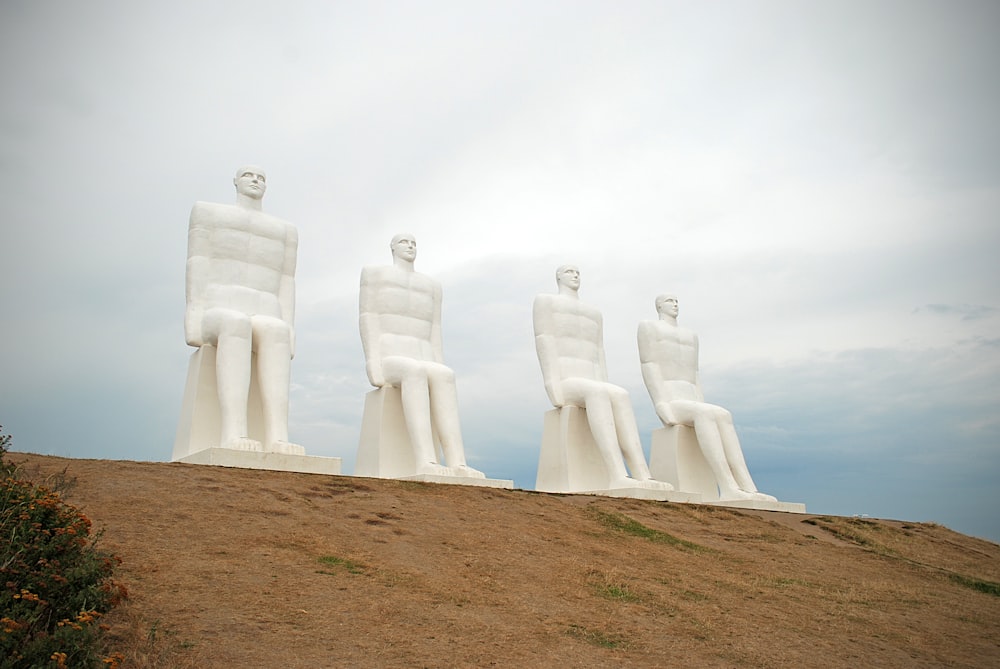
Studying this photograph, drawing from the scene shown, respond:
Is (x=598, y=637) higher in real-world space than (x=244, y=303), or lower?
lower

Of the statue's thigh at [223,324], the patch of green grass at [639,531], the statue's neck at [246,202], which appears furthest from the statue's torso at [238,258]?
the patch of green grass at [639,531]

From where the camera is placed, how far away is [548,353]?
16359 millimetres

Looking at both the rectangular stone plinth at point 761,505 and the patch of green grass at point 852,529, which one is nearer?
the patch of green grass at point 852,529

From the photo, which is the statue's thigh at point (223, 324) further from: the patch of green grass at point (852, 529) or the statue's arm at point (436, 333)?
the patch of green grass at point (852, 529)

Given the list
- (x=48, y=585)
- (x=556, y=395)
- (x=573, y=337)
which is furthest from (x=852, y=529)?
(x=48, y=585)

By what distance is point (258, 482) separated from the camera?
396 inches

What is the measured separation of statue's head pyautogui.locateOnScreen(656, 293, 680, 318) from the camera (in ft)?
60.2

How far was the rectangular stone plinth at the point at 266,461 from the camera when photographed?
11289mm

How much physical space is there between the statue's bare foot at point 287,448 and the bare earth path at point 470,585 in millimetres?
1024

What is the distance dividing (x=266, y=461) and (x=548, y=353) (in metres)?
6.26

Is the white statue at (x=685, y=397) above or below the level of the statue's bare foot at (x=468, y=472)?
above

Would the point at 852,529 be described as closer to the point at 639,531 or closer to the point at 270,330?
the point at 639,531

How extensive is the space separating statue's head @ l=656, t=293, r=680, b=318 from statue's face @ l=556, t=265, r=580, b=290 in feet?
7.03

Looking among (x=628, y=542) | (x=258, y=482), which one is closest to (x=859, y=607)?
(x=628, y=542)
